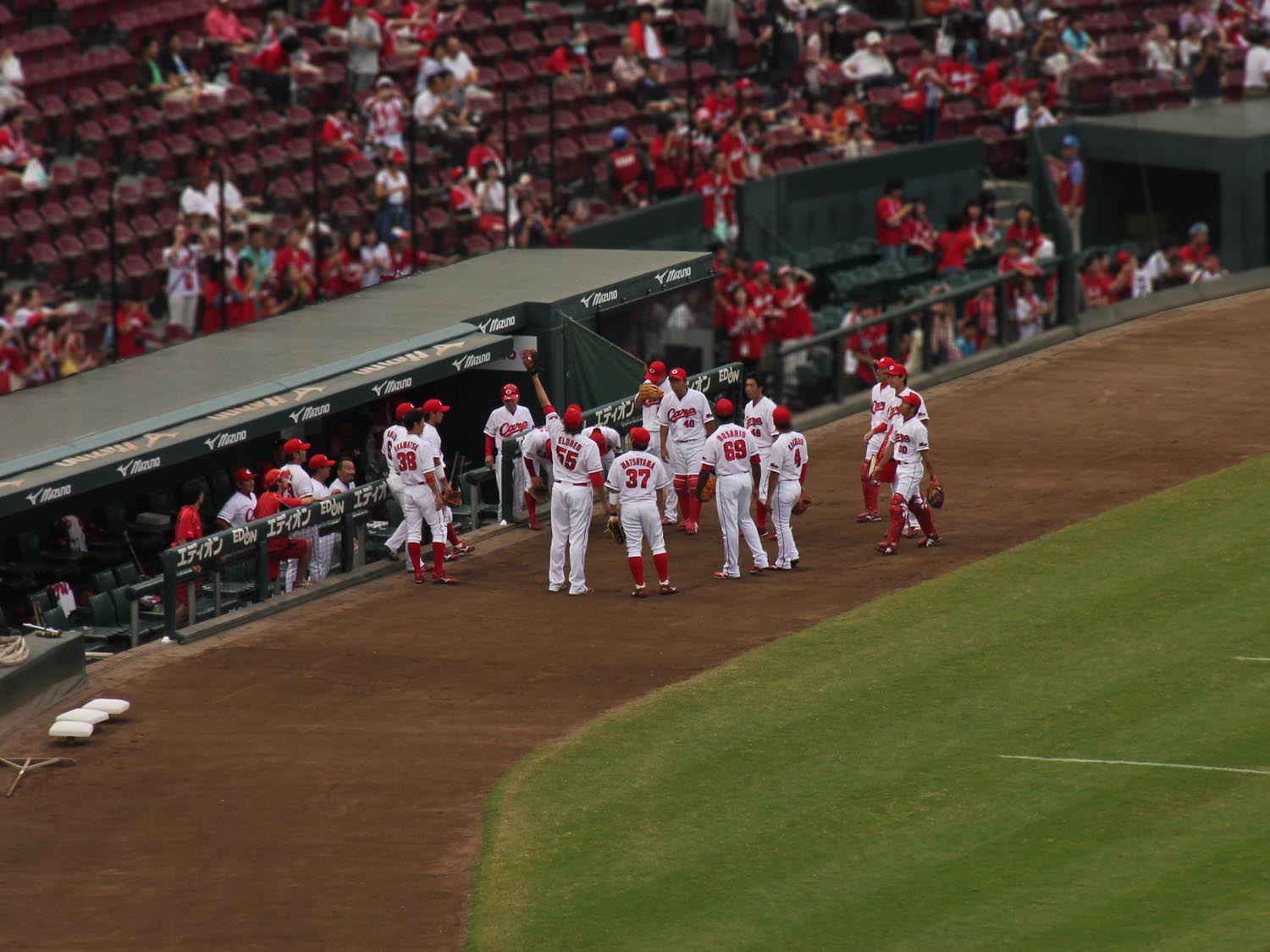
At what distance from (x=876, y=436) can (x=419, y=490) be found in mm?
4497

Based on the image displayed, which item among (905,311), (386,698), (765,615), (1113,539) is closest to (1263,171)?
(905,311)

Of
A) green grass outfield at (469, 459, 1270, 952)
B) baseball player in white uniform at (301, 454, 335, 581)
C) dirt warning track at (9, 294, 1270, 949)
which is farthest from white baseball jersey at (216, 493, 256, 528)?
green grass outfield at (469, 459, 1270, 952)

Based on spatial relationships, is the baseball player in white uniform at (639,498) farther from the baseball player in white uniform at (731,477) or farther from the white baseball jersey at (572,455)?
the baseball player in white uniform at (731,477)

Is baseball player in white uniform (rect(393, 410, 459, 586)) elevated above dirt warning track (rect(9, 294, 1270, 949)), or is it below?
above

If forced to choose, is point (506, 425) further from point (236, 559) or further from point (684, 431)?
point (236, 559)

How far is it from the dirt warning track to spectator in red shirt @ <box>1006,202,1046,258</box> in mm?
4696

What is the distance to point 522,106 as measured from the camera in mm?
32094

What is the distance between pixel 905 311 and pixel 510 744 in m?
11.7

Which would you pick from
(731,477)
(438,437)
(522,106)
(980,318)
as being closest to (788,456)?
(731,477)

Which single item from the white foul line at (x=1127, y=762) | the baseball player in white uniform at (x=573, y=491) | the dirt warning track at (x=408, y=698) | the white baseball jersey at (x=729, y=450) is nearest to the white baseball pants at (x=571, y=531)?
the baseball player in white uniform at (x=573, y=491)

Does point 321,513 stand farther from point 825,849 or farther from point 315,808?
point 825,849

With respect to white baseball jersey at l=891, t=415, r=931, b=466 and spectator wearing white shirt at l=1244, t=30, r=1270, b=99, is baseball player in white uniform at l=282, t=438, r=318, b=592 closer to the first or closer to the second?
white baseball jersey at l=891, t=415, r=931, b=466

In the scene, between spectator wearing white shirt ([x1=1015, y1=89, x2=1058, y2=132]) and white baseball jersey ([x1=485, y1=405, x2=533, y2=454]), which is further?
spectator wearing white shirt ([x1=1015, y1=89, x2=1058, y2=132])

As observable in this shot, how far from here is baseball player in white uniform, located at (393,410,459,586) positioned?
66.4 ft
